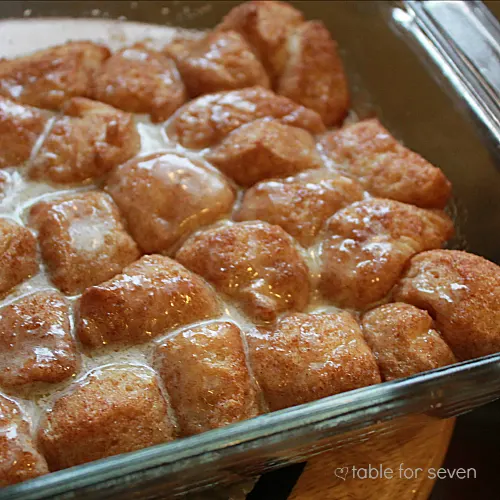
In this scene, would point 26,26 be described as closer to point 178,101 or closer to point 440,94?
point 178,101

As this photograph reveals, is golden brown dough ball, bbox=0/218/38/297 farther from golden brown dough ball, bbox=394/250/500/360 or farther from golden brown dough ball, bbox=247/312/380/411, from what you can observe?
golden brown dough ball, bbox=394/250/500/360

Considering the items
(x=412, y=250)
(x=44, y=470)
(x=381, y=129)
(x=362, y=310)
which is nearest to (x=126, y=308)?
(x=44, y=470)

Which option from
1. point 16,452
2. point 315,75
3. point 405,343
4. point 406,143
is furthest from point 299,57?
point 16,452

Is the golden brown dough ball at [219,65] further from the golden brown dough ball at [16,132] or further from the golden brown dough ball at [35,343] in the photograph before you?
the golden brown dough ball at [35,343]

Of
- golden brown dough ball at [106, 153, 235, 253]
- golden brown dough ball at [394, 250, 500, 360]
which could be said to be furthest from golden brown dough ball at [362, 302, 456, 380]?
golden brown dough ball at [106, 153, 235, 253]

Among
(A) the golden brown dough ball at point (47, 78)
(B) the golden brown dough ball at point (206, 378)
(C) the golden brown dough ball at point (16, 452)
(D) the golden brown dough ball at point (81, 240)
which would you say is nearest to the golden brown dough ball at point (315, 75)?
(A) the golden brown dough ball at point (47, 78)

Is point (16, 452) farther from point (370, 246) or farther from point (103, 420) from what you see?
point (370, 246)
